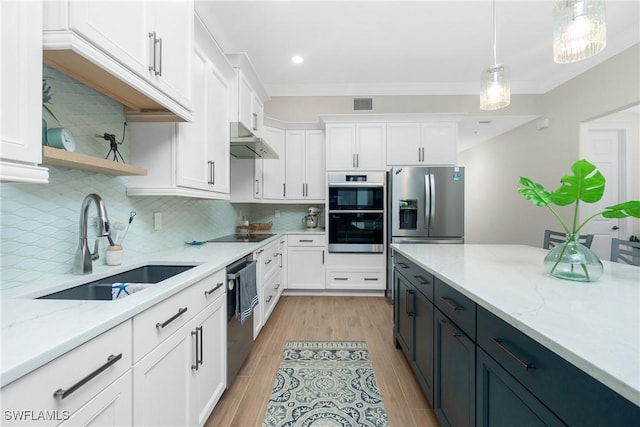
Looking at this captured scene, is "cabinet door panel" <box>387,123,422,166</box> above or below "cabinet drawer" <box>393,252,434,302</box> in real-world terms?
above

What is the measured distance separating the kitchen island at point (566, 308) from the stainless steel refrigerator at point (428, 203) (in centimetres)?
184

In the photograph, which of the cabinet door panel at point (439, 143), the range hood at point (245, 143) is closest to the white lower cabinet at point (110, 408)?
the range hood at point (245, 143)

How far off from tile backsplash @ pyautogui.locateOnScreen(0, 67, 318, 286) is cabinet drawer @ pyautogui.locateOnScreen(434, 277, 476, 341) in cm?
182

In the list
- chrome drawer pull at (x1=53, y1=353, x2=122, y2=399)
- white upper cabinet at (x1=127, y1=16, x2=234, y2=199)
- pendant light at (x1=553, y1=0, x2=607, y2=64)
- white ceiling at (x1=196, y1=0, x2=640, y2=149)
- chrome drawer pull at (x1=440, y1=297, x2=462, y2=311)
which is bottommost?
chrome drawer pull at (x1=53, y1=353, x2=122, y2=399)

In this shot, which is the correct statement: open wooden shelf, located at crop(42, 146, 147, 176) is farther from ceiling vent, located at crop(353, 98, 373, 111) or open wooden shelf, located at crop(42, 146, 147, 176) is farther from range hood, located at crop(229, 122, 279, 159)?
ceiling vent, located at crop(353, 98, 373, 111)

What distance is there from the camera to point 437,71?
3721 mm

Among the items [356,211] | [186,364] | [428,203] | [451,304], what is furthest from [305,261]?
[451,304]

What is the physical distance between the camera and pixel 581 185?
1.10 m

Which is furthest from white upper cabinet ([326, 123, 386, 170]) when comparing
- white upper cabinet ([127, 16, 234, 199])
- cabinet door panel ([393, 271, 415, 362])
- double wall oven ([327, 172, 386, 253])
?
cabinet door panel ([393, 271, 415, 362])

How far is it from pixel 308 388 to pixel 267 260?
1.25 metres

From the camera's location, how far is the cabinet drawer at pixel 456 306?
109 cm

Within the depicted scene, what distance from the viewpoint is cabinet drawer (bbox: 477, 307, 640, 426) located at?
21.8 inches

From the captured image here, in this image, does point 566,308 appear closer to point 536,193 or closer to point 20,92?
point 536,193

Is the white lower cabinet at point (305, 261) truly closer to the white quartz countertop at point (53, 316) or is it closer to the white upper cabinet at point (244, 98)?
the white upper cabinet at point (244, 98)
